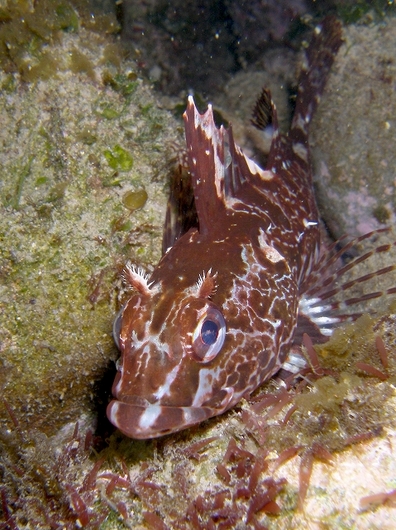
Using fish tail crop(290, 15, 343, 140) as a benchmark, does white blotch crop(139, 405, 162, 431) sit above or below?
below

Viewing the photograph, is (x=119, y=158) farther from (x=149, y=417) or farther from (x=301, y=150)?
(x=149, y=417)

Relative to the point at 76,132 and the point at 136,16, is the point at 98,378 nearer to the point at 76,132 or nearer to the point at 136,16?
the point at 76,132

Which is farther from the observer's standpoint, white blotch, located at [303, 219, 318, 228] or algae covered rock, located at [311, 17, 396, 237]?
algae covered rock, located at [311, 17, 396, 237]

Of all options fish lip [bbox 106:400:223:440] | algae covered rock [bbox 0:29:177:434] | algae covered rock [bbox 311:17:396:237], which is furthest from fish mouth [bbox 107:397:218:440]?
algae covered rock [bbox 311:17:396:237]

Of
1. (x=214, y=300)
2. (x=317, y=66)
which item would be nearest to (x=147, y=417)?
(x=214, y=300)

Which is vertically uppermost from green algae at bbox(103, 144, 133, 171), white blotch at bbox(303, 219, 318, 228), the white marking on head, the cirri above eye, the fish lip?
green algae at bbox(103, 144, 133, 171)

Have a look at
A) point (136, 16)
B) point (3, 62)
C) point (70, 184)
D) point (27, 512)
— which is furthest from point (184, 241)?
point (136, 16)

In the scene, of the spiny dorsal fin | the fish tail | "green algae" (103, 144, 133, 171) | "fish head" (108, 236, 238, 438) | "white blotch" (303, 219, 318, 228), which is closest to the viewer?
"fish head" (108, 236, 238, 438)

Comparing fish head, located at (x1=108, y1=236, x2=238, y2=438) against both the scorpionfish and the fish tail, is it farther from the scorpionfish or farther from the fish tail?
the fish tail
